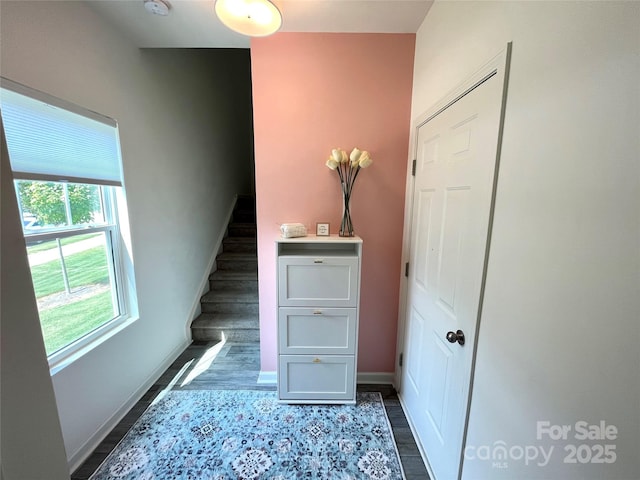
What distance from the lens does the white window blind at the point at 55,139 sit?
3.59 ft

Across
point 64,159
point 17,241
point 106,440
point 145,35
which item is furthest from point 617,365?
point 145,35

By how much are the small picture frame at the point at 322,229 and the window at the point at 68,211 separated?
1.42 metres

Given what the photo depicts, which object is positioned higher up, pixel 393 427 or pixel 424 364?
pixel 424 364

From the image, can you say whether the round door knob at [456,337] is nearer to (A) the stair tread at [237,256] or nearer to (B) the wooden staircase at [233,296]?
(B) the wooden staircase at [233,296]

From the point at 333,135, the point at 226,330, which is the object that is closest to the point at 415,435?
the point at 226,330

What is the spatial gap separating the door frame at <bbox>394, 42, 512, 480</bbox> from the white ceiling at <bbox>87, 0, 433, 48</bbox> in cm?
62

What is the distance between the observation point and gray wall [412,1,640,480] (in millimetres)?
498

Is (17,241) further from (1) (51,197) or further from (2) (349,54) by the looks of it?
(2) (349,54)

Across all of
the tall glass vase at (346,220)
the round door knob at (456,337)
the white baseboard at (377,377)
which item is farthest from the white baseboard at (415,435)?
the tall glass vase at (346,220)

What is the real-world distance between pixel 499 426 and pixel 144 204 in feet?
8.17

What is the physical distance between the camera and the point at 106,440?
1519mm

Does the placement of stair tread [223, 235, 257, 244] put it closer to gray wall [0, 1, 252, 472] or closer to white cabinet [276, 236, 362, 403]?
gray wall [0, 1, 252, 472]

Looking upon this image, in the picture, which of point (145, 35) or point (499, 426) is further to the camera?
point (145, 35)

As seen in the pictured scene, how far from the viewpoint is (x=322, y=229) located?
183 centimetres
